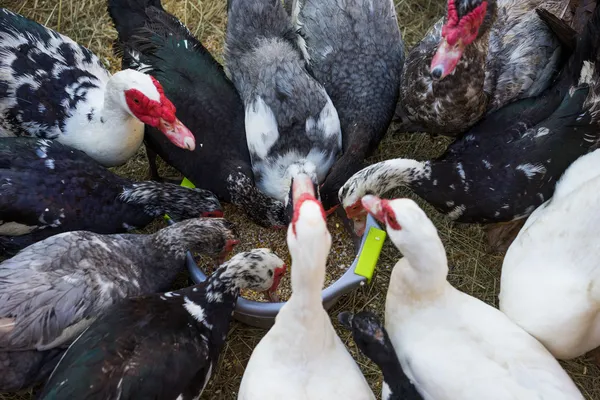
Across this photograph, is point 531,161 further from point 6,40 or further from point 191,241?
point 6,40

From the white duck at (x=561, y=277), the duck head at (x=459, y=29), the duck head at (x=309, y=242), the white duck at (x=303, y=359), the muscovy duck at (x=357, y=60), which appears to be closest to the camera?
the duck head at (x=309, y=242)

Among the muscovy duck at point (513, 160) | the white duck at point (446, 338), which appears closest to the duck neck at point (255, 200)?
the muscovy duck at point (513, 160)

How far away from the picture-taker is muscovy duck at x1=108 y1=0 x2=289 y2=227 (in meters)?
2.89

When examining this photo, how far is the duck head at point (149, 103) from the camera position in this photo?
2.67 metres

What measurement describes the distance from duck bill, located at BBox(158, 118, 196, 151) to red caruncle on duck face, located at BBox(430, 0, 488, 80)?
116 centimetres

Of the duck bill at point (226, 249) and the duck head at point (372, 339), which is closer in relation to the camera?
the duck head at point (372, 339)

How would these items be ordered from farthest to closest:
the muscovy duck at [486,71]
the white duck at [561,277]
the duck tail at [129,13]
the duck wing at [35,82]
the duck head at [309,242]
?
the duck tail at [129,13] < the duck wing at [35,82] < the muscovy duck at [486,71] < the white duck at [561,277] < the duck head at [309,242]

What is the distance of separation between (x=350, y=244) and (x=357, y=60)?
98 cm

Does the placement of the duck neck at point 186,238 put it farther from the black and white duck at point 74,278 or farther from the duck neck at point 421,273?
the duck neck at point 421,273

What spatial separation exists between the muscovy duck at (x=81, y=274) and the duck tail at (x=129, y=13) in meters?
1.17

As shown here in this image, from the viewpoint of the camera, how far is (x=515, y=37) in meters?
2.97

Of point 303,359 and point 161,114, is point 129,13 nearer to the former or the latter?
point 161,114

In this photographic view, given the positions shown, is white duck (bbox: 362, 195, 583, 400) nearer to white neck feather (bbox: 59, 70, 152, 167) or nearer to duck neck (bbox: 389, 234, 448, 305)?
duck neck (bbox: 389, 234, 448, 305)

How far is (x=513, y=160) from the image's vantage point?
2664 mm
